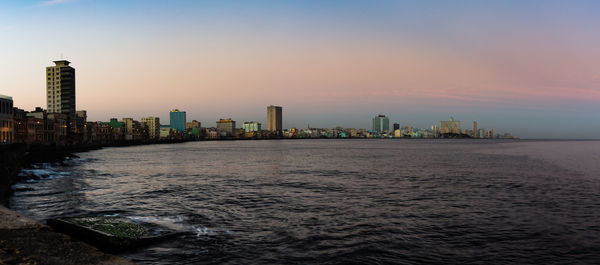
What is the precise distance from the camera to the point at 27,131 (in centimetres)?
14900

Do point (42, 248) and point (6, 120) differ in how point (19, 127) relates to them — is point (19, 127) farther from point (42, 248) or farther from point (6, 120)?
point (42, 248)

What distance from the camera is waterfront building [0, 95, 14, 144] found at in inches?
4498

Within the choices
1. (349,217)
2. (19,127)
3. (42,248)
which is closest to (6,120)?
(19,127)

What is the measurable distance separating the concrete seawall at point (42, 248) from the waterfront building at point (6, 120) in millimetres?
125814

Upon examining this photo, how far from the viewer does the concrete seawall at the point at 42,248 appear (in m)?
11.3

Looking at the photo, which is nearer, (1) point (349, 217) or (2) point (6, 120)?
(1) point (349, 217)

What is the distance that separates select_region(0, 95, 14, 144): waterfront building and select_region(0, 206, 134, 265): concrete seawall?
4953 inches

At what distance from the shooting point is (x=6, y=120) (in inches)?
4643

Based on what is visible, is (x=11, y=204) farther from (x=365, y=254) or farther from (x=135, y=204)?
(x=365, y=254)

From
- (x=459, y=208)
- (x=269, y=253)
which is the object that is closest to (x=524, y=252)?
(x=459, y=208)

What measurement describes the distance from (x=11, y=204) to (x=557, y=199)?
42.4 m

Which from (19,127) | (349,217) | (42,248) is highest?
(19,127)

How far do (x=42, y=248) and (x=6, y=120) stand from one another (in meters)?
137

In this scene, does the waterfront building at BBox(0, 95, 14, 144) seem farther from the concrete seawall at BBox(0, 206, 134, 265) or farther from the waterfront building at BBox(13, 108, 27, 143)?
the concrete seawall at BBox(0, 206, 134, 265)
